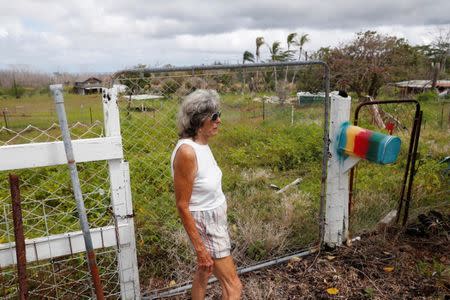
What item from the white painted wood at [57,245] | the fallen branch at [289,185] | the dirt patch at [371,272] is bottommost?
the dirt patch at [371,272]

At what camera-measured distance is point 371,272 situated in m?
3.11

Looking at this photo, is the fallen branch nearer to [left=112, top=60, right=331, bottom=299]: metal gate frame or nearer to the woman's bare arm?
[left=112, top=60, right=331, bottom=299]: metal gate frame

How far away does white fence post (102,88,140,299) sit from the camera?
2178 mm

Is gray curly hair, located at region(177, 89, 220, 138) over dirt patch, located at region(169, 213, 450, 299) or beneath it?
over

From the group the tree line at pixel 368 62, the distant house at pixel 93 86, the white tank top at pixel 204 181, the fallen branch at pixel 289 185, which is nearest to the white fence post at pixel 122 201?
the distant house at pixel 93 86

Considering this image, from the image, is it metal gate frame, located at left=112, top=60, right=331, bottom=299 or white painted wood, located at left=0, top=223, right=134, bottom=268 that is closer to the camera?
white painted wood, located at left=0, top=223, right=134, bottom=268

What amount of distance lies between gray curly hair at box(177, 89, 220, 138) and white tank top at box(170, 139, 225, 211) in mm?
77

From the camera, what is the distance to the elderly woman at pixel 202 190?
1.96 m

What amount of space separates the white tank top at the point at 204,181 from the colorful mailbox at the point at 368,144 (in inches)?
57.5

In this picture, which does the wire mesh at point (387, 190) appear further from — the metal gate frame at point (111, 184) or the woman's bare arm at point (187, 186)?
the metal gate frame at point (111, 184)

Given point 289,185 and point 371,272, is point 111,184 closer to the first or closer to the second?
point 371,272

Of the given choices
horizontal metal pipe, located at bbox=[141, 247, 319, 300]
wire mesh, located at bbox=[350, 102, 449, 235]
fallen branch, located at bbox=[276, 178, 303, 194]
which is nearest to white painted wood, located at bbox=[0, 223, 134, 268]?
horizontal metal pipe, located at bbox=[141, 247, 319, 300]

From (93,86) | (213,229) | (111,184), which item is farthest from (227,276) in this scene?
(93,86)

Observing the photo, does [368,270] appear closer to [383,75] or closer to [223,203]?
[223,203]
